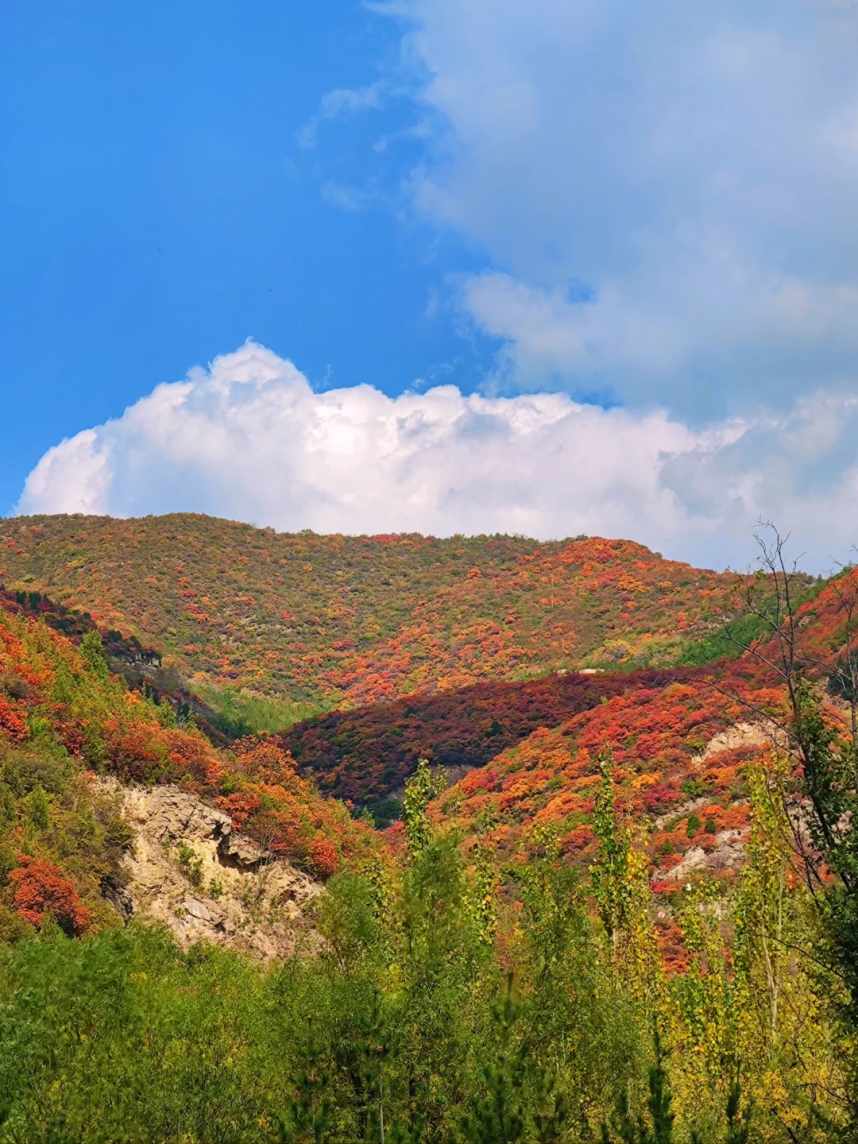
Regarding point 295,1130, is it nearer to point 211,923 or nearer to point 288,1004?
point 288,1004

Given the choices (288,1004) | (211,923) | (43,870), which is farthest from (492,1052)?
(211,923)

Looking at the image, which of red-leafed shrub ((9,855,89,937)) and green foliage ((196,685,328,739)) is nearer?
red-leafed shrub ((9,855,89,937))

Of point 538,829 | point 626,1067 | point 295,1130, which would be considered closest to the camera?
point 295,1130

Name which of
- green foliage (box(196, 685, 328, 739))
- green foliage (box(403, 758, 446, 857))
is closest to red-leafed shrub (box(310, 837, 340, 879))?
green foliage (box(403, 758, 446, 857))

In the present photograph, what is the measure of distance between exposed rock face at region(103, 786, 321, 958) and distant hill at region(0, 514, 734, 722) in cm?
4980

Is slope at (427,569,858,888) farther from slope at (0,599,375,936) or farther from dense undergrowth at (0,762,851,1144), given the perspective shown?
dense undergrowth at (0,762,851,1144)

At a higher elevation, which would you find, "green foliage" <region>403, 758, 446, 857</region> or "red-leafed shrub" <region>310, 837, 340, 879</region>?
"green foliage" <region>403, 758, 446, 857</region>

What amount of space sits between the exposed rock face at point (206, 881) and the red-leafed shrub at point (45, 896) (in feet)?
16.0

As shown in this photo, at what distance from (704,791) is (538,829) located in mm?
32446

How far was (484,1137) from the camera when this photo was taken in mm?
12398

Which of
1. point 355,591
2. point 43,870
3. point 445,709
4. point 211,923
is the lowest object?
point 211,923

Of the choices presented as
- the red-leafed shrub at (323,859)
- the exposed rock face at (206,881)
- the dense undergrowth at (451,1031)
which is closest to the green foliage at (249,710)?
the red-leafed shrub at (323,859)

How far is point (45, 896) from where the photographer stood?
111 feet

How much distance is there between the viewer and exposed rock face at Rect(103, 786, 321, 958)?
41250mm
